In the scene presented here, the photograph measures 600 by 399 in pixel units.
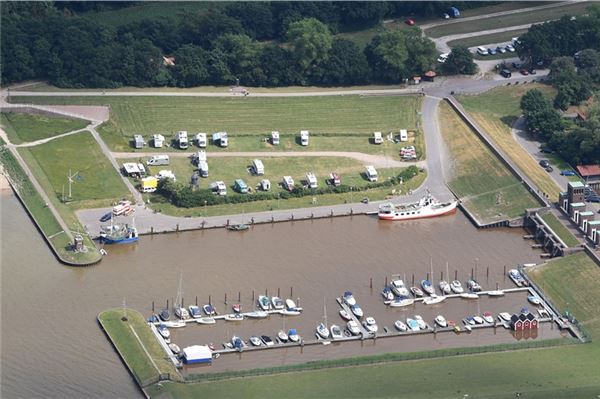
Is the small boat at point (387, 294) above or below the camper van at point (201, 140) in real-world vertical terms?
below

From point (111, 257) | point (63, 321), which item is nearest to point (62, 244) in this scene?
point (111, 257)

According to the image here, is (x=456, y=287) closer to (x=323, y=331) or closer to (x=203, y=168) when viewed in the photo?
(x=323, y=331)

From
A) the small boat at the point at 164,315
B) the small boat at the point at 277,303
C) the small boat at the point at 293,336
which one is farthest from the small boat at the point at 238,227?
the small boat at the point at 293,336

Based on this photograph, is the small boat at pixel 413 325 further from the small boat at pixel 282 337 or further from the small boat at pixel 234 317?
the small boat at pixel 234 317

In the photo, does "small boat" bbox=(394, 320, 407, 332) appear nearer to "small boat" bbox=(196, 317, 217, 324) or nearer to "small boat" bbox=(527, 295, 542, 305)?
"small boat" bbox=(527, 295, 542, 305)

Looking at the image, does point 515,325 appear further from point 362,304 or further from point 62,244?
point 62,244

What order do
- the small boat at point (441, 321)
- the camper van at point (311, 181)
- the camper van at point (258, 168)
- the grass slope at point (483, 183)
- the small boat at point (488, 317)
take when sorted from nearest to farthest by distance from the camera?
the small boat at point (441, 321), the small boat at point (488, 317), the grass slope at point (483, 183), the camper van at point (311, 181), the camper van at point (258, 168)
